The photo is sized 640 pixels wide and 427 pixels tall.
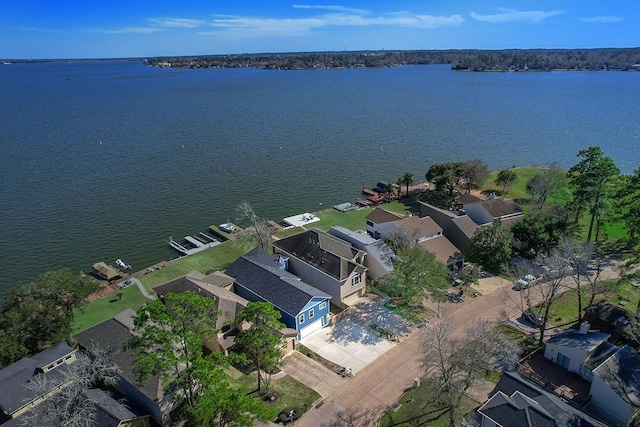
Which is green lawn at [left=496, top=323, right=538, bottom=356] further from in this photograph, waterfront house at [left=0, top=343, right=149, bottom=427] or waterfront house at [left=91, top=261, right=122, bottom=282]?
waterfront house at [left=91, top=261, right=122, bottom=282]

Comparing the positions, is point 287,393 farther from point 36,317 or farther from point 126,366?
point 36,317

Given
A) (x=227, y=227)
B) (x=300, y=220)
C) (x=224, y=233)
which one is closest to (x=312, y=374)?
(x=224, y=233)

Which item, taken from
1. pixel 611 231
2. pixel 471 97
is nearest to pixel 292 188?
pixel 611 231

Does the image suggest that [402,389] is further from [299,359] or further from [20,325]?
[20,325]

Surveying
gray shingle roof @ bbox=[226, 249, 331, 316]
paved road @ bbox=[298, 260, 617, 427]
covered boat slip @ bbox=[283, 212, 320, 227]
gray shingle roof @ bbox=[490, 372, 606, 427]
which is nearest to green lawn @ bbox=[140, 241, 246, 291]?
gray shingle roof @ bbox=[226, 249, 331, 316]

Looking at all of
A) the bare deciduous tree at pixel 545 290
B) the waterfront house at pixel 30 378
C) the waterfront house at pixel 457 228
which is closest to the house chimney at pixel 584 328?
the bare deciduous tree at pixel 545 290

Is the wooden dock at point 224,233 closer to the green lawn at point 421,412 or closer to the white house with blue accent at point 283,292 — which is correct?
the white house with blue accent at point 283,292
